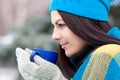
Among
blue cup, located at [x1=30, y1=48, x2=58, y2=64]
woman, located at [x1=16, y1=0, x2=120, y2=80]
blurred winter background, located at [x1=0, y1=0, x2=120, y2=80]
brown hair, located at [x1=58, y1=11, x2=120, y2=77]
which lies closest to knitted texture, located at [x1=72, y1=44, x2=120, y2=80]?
woman, located at [x1=16, y1=0, x2=120, y2=80]

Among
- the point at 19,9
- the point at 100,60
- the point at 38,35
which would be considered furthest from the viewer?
→ the point at 19,9

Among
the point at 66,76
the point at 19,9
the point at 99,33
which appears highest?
the point at 99,33

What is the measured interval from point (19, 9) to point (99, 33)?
25.3ft

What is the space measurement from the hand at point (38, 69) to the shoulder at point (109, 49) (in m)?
0.45

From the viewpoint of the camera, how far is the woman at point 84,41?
2627 millimetres

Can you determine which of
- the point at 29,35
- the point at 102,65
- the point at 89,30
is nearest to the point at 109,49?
the point at 102,65

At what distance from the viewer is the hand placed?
3010mm

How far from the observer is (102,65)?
2.62m

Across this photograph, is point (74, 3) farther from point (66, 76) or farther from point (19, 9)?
point (19, 9)

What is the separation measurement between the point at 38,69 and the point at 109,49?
1.77 ft

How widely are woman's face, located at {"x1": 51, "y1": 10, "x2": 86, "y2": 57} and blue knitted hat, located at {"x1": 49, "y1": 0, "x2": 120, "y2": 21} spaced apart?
0.06 metres

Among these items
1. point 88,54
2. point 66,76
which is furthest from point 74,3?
point 66,76

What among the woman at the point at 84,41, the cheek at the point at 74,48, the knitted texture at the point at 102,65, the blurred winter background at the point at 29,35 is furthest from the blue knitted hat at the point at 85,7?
the blurred winter background at the point at 29,35

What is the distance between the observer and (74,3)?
2889 millimetres
